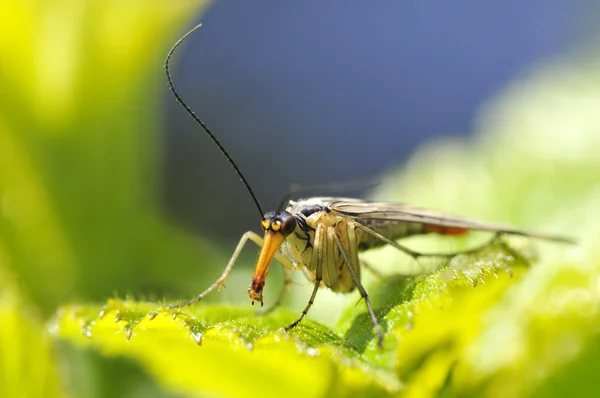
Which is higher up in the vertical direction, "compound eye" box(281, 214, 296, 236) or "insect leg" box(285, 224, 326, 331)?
"compound eye" box(281, 214, 296, 236)

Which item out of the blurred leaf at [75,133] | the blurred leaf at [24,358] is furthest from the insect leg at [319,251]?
the blurred leaf at [75,133]

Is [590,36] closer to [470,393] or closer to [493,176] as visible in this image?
[493,176]

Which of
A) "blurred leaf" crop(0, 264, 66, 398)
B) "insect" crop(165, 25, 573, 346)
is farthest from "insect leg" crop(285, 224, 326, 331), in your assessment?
"blurred leaf" crop(0, 264, 66, 398)

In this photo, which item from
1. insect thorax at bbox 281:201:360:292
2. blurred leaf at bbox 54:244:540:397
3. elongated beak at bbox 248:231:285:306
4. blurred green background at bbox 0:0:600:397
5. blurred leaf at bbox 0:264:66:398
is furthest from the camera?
blurred green background at bbox 0:0:600:397

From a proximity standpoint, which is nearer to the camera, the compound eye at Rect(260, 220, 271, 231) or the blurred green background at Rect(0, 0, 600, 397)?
the compound eye at Rect(260, 220, 271, 231)

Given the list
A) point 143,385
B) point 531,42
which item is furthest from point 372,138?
point 143,385

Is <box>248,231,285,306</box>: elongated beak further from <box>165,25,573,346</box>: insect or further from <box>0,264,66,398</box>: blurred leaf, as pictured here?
<box>0,264,66,398</box>: blurred leaf

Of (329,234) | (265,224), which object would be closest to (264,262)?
(265,224)
